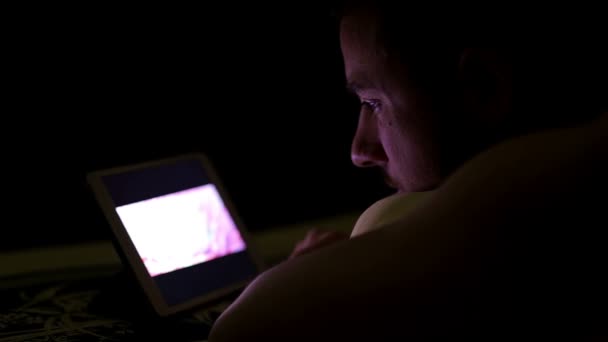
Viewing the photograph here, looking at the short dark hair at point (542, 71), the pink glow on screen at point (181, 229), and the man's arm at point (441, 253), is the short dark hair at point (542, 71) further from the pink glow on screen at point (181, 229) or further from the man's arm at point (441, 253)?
the pink glow on screen at point (181, 229)

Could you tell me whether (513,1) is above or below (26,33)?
below

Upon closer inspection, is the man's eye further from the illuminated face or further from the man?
the man

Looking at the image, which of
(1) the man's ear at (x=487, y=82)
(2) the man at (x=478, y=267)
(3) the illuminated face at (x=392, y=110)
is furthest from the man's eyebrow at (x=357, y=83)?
(2) the man at (x=478, y=267)

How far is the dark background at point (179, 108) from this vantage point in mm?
1692

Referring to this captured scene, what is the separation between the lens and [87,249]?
5.82ft

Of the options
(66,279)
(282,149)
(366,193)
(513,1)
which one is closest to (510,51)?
(513,1)

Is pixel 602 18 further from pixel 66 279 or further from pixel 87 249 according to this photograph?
pixel 87 249

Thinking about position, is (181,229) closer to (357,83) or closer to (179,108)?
(357,83)

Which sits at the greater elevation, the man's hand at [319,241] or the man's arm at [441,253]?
the man's hand at [319,241]

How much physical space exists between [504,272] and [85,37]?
1382 mm

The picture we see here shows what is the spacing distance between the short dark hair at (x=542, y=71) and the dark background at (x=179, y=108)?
0.63m

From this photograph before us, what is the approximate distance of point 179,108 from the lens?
2.00 metres

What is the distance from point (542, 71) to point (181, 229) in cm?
79

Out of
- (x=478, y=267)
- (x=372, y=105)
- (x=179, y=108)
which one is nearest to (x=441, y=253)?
(x=478, y=267)
